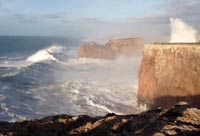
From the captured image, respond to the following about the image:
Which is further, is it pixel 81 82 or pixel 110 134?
pixel 81 82

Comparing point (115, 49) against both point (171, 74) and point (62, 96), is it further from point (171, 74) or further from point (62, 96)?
point (171, 74)

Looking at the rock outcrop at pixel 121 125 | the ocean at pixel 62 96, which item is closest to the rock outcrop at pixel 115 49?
the ocean at pixel 62 96

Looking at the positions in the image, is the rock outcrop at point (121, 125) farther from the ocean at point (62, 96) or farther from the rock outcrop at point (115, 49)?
the rock outcrop at point (115, 49)

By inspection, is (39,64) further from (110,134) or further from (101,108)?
(110,134)

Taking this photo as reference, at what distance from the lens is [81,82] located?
4441 centimetres

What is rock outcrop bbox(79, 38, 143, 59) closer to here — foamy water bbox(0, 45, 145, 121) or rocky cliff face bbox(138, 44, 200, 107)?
foamy water bbox(0, 45, 145, 121)

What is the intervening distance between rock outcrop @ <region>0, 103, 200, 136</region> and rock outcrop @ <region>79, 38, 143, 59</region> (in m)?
64.4

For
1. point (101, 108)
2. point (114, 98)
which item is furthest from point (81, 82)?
point (101, 108)

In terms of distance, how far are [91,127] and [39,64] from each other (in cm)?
5288

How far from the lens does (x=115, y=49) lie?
7825 centimetres

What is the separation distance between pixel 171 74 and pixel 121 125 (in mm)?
17418

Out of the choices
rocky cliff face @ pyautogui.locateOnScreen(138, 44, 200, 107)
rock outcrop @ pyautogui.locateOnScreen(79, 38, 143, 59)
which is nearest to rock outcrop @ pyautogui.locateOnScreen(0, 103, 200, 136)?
rocky cliff face @ pyautogui.locateOnScreen(138, 44, 200, 107)

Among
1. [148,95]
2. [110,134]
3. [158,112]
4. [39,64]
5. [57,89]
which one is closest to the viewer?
[110,134]

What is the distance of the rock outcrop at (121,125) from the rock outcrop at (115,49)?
211 feet
